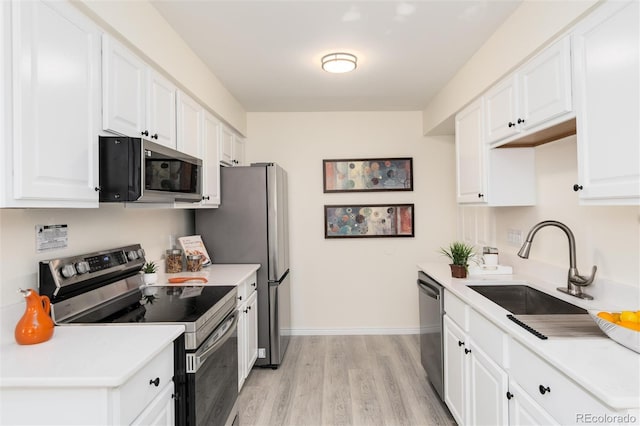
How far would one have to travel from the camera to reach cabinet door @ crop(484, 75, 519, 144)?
2133mm

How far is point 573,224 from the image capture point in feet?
7.00

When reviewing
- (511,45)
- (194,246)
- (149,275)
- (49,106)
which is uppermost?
(511,45)

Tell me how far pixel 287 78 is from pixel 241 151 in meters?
1.15

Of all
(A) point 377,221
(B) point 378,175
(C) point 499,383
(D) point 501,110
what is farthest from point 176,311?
(B) point 378,175

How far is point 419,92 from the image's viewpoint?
3531mm

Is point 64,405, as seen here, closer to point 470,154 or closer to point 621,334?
point 621,334

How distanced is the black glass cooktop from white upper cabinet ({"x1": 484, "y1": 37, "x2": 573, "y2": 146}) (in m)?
1.93

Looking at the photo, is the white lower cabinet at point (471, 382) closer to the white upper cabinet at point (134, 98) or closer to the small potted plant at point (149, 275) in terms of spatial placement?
the small potted plant at point (149, 275)

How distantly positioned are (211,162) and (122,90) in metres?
1.28

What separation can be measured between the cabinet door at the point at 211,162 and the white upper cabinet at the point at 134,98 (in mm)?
557

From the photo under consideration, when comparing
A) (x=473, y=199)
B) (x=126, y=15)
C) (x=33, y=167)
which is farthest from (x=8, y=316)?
(x=473, y=199)

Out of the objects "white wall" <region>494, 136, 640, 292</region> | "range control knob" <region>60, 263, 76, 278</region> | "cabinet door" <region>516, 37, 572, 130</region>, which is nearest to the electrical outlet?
"white wall" <region>494, 136, 640, 292</region>

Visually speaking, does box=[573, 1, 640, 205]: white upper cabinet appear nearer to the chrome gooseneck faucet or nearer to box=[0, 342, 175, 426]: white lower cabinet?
the chrome gooseneck faucet

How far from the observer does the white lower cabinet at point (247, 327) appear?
2.71 metres
